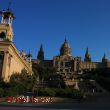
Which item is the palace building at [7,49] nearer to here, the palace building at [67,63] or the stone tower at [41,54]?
the palace building at [67,63]

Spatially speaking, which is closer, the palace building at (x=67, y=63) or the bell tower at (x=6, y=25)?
the bell tower at (x=6, y=25)

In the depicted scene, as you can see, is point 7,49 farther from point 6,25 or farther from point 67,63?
point 67,63

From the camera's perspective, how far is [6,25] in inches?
3091

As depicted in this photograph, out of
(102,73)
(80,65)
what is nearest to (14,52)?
(102,73)

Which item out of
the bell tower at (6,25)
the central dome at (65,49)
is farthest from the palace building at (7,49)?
the central dome at (65,49)

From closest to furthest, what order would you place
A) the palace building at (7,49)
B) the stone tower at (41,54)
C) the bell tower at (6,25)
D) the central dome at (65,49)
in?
1. the palace building at (7,49)
2. the bell tower at (6,25)
3. the central dome at (65,49)
4. the stone tower at (41,54)

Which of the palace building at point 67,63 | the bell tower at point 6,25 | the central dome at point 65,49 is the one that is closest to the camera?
the bell tower at point 6,25

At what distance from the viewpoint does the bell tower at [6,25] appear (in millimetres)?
77062

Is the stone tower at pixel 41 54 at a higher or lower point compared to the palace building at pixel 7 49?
higher

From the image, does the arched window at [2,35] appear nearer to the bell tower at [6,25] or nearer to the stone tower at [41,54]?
the bell tower at [6,25]

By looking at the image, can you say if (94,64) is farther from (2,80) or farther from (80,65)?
(2,80)

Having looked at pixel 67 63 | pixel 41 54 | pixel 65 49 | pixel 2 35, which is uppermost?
pixel 65 49

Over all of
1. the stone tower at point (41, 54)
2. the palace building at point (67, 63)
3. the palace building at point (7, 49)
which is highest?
the stone tower at point (41, 54)

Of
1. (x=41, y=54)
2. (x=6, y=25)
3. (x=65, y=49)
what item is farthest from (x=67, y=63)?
(x=6, y=25)
